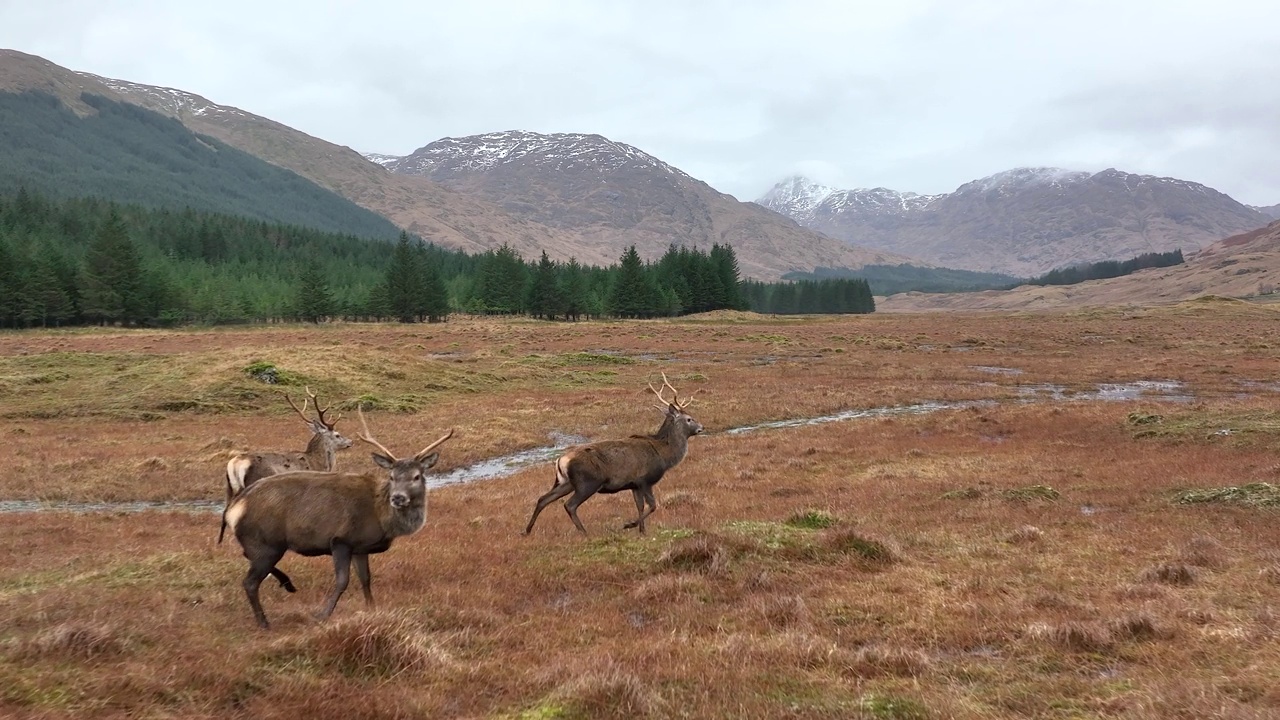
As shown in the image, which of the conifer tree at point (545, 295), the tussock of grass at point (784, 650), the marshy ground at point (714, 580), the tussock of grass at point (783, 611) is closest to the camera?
the marshy ground at point (714, 580)

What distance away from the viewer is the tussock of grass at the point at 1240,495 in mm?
14141

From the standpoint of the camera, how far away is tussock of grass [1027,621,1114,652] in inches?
300

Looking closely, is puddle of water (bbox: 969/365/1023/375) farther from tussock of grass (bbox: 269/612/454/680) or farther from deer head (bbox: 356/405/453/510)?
tussock of grass (bbox: 269/612/454/680)

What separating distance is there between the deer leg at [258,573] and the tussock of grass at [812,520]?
29.7ft

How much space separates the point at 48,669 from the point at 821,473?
18.7 m

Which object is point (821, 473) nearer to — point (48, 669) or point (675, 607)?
point (675, 607)

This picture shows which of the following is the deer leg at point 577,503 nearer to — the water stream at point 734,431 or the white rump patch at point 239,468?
the white rump patch at point 239,468

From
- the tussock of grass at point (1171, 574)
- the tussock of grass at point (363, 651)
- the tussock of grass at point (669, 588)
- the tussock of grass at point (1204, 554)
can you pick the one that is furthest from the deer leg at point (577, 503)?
the tussock of grass at point (1204, 554)

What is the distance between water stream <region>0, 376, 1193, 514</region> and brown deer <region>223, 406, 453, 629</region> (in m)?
11.0

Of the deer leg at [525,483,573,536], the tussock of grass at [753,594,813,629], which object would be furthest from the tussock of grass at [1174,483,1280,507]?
the deer leg at [525,483,573,536]

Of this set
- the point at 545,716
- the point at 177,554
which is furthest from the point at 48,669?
the point at 177,554

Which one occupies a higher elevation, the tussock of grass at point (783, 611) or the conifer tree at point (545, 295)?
the conifer tree at point (545, 295)

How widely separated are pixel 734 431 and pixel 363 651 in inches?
998

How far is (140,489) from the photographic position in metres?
19.5
